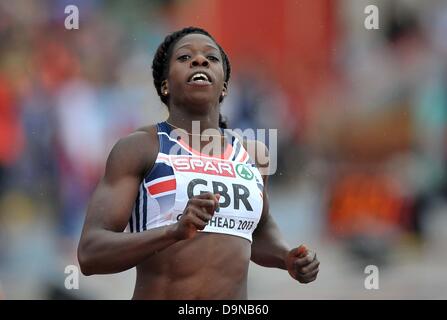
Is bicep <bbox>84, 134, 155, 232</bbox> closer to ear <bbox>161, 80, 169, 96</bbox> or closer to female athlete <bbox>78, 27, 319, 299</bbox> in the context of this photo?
female athlete <bbox>78, 27, 319, 299</bbox>

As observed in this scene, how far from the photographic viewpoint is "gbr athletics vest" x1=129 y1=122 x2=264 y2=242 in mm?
4164

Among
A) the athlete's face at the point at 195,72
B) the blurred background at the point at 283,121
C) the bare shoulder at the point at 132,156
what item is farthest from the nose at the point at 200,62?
the blurred background at the point at 283,121

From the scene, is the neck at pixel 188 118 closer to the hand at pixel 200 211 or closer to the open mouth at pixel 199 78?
the open mouth at pixel 199 78

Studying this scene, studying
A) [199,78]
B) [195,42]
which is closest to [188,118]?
[199,78]

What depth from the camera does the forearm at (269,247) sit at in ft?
14.9

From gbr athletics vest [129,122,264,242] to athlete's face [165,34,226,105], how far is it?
A: 18cm

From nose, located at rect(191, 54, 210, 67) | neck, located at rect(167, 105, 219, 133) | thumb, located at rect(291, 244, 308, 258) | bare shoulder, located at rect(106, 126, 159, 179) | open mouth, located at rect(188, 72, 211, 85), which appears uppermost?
nose, located at rect(191, 54, 210, 67)

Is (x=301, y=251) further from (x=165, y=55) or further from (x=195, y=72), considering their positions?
(x=165, y=55)

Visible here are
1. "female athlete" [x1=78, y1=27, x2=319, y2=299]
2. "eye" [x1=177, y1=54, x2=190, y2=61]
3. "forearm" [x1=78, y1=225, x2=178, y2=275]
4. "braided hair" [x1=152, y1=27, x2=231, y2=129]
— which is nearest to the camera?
A: "forearm" [x1=78, y1=225, x2=178, y2=275]

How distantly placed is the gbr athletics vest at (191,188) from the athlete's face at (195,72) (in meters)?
0.18

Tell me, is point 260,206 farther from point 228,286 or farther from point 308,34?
point 308,34

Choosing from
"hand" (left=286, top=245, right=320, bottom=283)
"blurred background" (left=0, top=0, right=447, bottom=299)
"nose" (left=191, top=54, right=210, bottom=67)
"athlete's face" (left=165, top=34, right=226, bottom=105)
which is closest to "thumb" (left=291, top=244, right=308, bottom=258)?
"hand" (left=286, top=245, right=320, bottom=283)

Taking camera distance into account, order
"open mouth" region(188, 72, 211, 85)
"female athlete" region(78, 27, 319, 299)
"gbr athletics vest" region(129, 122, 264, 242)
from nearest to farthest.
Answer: "female athlete" region(78, 27, 319, 299), "gbr athletics vest" region(129, 122, 264, 242), "open mouth" region(188, 72, 211, 85)
